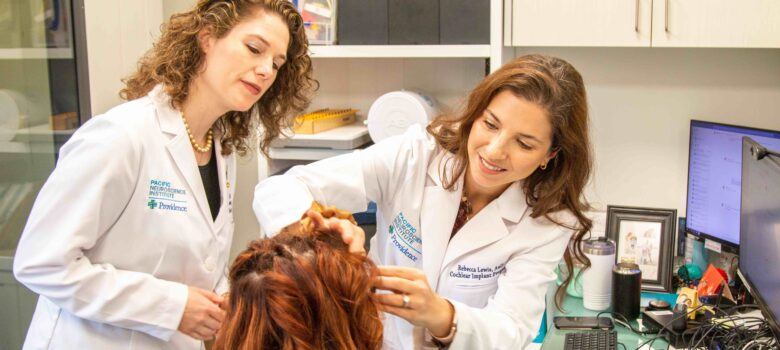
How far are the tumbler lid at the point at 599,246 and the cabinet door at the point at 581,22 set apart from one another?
60 cm

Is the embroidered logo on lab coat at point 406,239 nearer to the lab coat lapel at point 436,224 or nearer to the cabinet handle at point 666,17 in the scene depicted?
the lab coat lapel at point 436,224

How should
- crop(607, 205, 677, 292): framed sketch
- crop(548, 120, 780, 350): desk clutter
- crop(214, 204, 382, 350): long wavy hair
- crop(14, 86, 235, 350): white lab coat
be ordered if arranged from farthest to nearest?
crop(607, 205, 677, 292): framed sketch
crop(548, 120, 780, 350): desk clutter
crop(14, 86, 235, 350): white lab coat
crop(214, 204, 382, 350): long wavy hair

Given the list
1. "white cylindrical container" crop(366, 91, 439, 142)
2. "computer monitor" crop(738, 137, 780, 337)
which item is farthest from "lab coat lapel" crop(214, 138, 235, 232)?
"computer monitor" crop(738, 137, 780, 337)

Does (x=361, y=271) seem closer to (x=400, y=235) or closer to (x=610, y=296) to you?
(x=400, y=235)

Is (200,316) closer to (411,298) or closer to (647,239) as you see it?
(411,298)

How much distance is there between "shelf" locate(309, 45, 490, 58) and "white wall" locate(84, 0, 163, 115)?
2.17 feet

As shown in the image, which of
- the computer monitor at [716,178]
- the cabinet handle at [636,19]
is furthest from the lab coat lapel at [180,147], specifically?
the computer monitor at [716,178]

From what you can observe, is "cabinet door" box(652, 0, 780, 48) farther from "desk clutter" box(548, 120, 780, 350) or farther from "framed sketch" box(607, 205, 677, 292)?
"framed sketch" box(607, 205, 677, 292)

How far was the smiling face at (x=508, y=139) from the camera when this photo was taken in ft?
5.04

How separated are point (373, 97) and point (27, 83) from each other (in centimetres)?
115

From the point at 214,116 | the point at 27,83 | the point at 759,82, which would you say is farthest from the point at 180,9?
the point at 759,82

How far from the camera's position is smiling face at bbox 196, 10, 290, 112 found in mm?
1630

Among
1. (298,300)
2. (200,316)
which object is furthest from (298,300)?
(200,316)

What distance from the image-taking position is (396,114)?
248 centimetres
